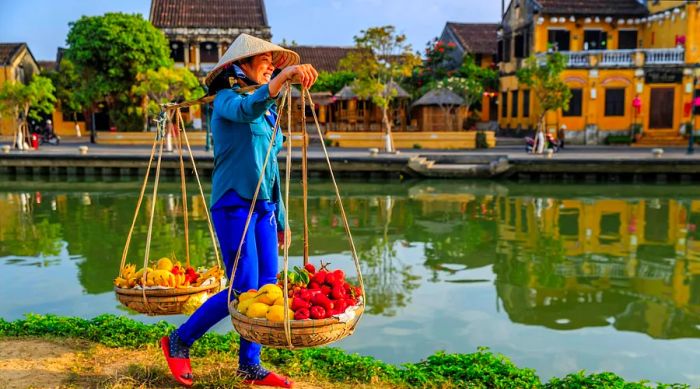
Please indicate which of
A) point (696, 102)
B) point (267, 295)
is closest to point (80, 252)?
point (267, 295)

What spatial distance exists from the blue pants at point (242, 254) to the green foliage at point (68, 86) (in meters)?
22.8

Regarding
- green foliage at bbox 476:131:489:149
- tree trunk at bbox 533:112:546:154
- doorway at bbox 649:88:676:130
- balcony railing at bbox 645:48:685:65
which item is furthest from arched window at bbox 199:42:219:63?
doorway at bbox 649:88:676:130

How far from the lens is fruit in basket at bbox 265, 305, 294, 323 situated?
260cm

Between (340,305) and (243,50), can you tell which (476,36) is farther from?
(340,305)

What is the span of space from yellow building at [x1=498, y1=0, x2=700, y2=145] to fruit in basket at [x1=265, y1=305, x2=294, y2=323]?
22.2 meters

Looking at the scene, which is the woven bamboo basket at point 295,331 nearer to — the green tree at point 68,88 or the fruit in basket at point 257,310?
the fruit in basket at point 257,310

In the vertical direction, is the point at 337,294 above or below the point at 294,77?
below

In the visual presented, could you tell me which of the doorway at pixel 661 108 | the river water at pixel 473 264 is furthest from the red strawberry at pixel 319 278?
the doorway at pixel 661 108

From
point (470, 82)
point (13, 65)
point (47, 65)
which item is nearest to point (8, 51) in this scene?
point (13, 65)

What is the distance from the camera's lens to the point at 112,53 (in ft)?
75.9

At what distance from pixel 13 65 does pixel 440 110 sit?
62.2ft

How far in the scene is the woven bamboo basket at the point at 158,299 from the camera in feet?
10.6

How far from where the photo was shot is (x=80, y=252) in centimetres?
790

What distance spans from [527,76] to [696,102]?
617 centimetres
